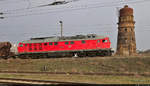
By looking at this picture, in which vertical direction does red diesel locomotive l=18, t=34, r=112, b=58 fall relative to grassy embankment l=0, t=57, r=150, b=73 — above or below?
above

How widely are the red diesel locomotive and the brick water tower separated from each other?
2679 centimetres

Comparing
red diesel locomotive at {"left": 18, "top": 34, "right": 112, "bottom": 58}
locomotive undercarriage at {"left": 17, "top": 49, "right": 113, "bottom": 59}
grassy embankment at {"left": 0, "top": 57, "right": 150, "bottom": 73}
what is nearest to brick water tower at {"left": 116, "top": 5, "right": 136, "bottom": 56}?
locomotive undercarriage at {"left": 17, "top": 49, "right": 113, "bottom": 59}

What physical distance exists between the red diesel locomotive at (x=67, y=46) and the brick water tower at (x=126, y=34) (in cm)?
2679

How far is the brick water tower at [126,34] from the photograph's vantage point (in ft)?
187

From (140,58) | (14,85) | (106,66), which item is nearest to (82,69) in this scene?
(106,66)

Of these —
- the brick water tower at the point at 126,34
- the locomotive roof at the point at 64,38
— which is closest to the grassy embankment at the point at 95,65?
the locomotive roof at the point at 64,38

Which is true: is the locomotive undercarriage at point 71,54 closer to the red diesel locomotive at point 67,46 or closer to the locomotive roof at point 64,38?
the red diesel locomotive at point 67,46

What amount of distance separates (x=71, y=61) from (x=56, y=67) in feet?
7.45

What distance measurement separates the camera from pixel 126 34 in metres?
57.3

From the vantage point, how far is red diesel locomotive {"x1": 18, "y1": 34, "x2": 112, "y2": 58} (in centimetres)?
3125

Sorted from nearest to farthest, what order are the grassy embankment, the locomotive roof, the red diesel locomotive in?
the grassy embankment < the red diesel locomotive < the locomotive roof

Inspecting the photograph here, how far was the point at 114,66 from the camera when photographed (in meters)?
25.8

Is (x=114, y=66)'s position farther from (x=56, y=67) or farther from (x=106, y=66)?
(x=56, y=67)

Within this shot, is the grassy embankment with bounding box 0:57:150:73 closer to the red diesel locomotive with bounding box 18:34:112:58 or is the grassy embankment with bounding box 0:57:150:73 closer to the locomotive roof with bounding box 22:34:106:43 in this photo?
the red diesel locomotive with bounding box 18:34:112:58
